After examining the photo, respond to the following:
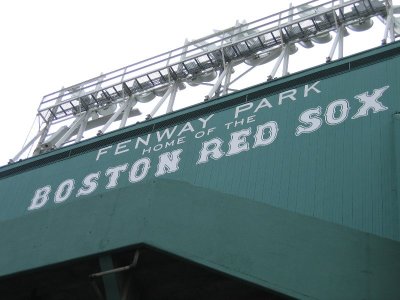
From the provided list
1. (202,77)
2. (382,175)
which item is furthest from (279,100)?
(202,77)

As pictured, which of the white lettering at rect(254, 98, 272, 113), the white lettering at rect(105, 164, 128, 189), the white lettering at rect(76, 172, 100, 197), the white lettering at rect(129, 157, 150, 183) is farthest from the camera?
the white lettering at rect(76, 172, 100, 197)

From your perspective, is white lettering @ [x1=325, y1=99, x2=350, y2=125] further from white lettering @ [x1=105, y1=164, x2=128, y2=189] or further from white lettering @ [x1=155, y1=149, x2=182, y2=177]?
white lettering @ [x1=105, y1=164, x2=128, y2=189]

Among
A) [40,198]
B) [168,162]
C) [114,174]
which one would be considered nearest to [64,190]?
[40,198]

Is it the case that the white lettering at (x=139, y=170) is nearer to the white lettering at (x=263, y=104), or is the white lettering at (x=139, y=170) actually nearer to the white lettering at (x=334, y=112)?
the white lettering at (x=263, y=104)

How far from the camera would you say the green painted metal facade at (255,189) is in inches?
263

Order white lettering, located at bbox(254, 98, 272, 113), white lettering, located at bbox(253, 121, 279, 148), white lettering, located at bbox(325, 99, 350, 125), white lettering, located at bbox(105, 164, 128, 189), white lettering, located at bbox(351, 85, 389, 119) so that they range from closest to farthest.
Answer: white lettering, located at bbox(351, 85, 389, 119) → white lettering, located at bbox(325, 99, 350, 125) → white lettering, located at bbox(253, 121, 279, 148) → white lettering, located at bbox(254, 98, 272, 113) → white lettering, located at bbox(105, 164, 128, 189)

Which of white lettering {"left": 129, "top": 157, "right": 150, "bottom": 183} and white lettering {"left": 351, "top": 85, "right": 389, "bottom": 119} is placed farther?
white lettering {"left": 129, "top": 157, "right": 150, "bottom": 183}

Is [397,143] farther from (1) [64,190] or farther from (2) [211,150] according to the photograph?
(1) [64,190]

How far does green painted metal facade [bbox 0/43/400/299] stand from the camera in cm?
669

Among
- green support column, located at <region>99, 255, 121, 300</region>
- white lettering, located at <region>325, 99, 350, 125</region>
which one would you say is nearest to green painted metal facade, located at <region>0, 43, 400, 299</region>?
white lettering, located at <region>325, 99, 350, 125</region>

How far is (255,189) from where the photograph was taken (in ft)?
36.4

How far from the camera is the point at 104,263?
23.9 feet

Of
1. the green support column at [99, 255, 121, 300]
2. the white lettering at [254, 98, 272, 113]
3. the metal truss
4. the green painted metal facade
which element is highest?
the metal truss

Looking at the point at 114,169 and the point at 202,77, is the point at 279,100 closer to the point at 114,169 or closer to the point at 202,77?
the point at 114,169
